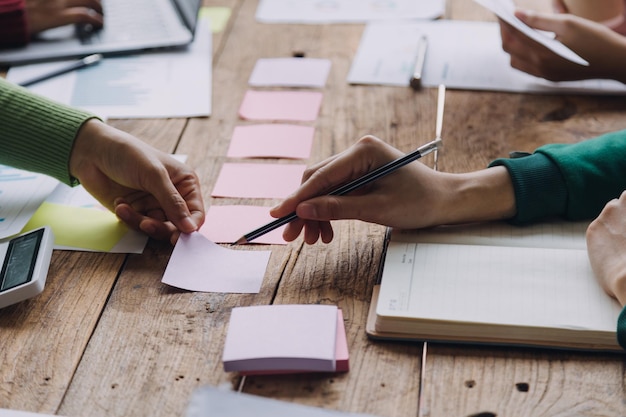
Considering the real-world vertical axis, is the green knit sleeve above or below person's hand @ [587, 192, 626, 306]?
below

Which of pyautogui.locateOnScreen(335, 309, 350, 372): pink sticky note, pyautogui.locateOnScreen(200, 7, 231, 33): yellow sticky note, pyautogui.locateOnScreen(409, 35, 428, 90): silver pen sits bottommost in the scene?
pyautogui.locateOnScreen(200, 7, 231, 33): yellow sticky note

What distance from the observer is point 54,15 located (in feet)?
5.32

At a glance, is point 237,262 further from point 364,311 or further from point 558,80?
point 558,80

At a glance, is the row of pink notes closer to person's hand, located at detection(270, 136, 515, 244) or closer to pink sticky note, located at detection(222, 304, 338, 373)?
person's hand, located at detection(270, 136, 515, 244)

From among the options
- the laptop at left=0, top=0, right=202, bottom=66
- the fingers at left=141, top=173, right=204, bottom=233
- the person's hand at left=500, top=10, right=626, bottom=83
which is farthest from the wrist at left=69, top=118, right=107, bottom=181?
the person's hand at left=500, top=10, right=626, bottom=83

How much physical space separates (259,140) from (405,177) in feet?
1.15

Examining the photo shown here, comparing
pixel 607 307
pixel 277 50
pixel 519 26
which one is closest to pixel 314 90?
pixel 277 50

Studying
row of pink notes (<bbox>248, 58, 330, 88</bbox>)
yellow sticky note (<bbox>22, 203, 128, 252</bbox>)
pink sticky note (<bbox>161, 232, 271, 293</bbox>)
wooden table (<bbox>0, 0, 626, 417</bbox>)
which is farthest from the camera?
row of pink notes (<bbox>248, 58, 330, 88</bbox>)

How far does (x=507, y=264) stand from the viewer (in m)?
0.89

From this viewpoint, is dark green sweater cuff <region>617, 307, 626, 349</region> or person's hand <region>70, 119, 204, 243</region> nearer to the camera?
dark green sweater cuff <region>617, 307, 626, 349</region>

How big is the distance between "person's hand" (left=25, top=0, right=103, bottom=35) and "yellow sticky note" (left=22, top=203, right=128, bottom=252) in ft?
2.09

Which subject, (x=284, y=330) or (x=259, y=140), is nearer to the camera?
(x=284, y=330)

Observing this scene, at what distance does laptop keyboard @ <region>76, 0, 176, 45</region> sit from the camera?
5.29ft

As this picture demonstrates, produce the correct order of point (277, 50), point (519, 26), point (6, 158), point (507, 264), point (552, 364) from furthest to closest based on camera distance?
point (277, 50), point (519, 26), point (6, 158), point (507, 264), point (552, 364)
